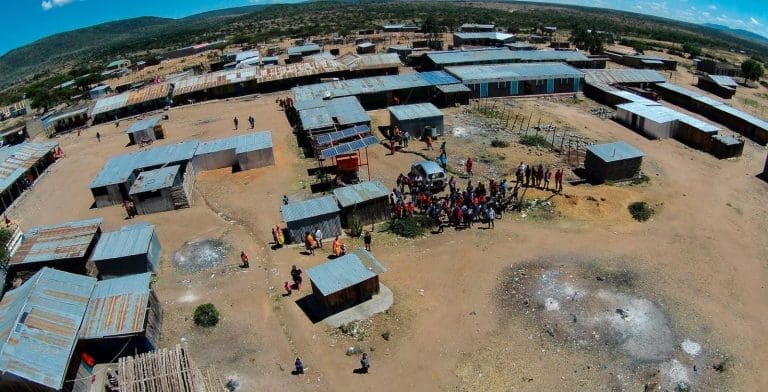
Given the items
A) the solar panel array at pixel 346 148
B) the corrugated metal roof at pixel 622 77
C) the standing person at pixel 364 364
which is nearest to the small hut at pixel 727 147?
the corrugated metal roof at pixel 622 77

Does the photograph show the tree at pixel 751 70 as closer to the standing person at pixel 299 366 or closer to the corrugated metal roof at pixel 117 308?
the standing person at pixel 299 366

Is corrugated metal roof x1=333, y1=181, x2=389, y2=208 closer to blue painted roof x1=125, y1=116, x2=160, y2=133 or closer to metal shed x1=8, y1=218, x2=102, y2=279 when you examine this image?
metal shed x1=8, y1=218, x2=102, y2=279

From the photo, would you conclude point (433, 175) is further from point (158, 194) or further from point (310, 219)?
point (158, 194)

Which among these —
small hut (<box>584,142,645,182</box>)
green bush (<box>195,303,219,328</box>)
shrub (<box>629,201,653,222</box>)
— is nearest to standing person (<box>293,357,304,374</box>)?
green bush (<box>195,303,219,328</box>)

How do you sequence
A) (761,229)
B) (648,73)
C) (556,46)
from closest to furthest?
(761,229) → (648,73) → (556,46)

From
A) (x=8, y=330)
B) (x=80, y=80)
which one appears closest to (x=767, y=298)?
(x=8, y=330)

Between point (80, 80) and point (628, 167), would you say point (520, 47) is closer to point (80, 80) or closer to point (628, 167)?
point (628, 167)

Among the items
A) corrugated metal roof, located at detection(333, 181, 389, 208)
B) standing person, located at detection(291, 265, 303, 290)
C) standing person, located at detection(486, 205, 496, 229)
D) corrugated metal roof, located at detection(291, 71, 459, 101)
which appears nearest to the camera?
standing person, located at detection(291, 265, 303, 290)
